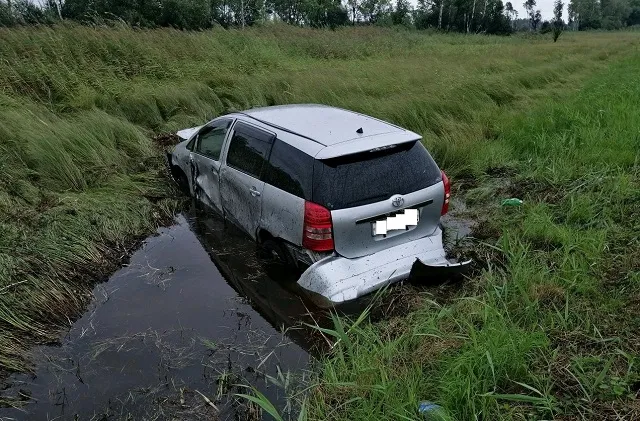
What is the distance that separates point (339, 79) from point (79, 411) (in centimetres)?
973

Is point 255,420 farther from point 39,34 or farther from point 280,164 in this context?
point 39,34

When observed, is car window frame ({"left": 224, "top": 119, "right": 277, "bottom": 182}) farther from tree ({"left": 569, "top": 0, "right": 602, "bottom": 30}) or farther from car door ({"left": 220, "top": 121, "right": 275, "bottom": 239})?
tree ({"left": 569, "top": 0, "right": 602, "bottom": 30})

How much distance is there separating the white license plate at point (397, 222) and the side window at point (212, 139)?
228 centimetres

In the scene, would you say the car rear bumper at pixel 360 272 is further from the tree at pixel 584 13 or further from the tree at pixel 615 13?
the tree at pixel 584 13

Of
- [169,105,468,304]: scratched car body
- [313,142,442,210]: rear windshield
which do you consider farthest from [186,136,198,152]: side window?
[313,142,442,210]: rear windshield

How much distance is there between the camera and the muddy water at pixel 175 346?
3412 mm

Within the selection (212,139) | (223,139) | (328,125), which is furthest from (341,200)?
(212,139)

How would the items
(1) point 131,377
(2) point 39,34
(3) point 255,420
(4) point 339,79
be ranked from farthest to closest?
(4) point 339,79, (2) point 39,34, (1) point 131,377, (3) point 255,420

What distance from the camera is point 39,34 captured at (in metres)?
10.6

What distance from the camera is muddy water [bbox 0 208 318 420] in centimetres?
342

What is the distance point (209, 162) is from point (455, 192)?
3.53 metres

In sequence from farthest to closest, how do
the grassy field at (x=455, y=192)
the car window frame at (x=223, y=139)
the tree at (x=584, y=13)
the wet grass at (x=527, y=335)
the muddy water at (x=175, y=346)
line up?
the tree at (x=584, y=13)
the car window frame at (x=223, y=139)
the muddy water at (x=175, y=346)
the grassy field at (x=455, y=192)
the wet grass at (x=527, y=335)

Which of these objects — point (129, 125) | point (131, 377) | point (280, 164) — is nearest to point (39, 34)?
point (129, 125)

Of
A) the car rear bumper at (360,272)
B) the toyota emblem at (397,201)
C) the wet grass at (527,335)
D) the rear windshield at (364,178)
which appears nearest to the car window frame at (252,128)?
the rear windshield at (364,178)
